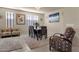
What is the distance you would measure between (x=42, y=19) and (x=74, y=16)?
17.0 inches

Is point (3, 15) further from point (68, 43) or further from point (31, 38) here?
point (68, 43)

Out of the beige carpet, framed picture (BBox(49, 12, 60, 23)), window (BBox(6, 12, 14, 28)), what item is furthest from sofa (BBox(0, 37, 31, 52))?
framed picture (BBox(49, 12, 60, 23))

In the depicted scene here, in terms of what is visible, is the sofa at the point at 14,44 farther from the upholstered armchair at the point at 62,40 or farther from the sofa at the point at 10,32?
the upholstered armchair at the point at 62,40

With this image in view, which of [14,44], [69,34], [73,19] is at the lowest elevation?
[14,44]

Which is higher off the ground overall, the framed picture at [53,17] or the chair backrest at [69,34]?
the framed picture at [53,17]

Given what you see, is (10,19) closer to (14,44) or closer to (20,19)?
(20,19)

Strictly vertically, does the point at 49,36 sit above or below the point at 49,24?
below

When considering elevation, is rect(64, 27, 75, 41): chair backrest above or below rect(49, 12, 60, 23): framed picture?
below

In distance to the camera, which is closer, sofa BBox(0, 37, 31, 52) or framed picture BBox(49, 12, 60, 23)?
sofa BBox(0, 37, 31, 52)

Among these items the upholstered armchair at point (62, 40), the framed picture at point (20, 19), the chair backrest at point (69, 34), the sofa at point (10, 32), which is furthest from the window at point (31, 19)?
the chair backrest at point (69, 34)

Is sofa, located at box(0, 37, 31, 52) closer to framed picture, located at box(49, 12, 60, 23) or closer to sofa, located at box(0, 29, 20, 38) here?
sofa, located at box(0, 29, 20, 38)

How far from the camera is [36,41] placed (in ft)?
4.47

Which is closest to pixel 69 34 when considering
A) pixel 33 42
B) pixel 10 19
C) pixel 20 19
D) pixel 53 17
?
pixel 53 17
